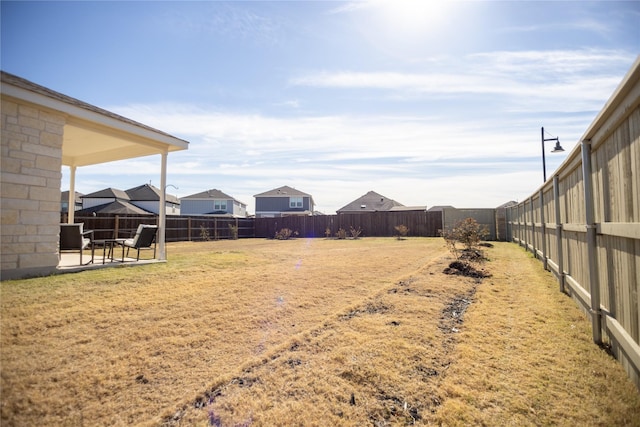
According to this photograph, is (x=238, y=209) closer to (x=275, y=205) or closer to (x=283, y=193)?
(x=275, y=205)

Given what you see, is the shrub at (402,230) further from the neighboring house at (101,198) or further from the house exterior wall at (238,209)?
the neighboring house at (101,198)

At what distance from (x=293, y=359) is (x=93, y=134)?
24.6ft

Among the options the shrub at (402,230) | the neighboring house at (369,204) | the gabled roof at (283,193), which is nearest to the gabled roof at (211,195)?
the gabled roof at (283,193)

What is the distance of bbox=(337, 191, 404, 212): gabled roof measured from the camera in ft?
133

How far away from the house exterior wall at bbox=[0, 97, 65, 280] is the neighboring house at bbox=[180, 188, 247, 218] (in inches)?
1364

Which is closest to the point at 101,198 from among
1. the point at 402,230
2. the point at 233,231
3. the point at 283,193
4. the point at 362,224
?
the point at 233,231

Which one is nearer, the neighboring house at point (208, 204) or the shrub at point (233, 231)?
the shrub at point (233, 231)

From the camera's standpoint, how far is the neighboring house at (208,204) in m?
39.8

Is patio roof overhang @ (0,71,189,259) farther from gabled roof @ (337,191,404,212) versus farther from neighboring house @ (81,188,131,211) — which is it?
gabled roof @ (337,191,404,212)

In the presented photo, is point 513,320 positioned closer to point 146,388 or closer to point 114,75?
point 146,388

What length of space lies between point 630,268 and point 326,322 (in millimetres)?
2975

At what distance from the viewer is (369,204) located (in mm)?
41281

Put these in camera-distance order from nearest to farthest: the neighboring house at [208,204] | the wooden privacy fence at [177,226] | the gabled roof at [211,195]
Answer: the wooden privacy fence at [177,226], the neighboring house at [208,204], the gabled roof at [211,195]

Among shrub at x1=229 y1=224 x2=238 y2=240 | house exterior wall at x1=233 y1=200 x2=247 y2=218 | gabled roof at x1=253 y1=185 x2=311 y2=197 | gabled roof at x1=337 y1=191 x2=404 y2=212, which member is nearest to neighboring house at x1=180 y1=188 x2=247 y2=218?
house exterior wall at x1=233 y1=200 x2=247 y2=218
